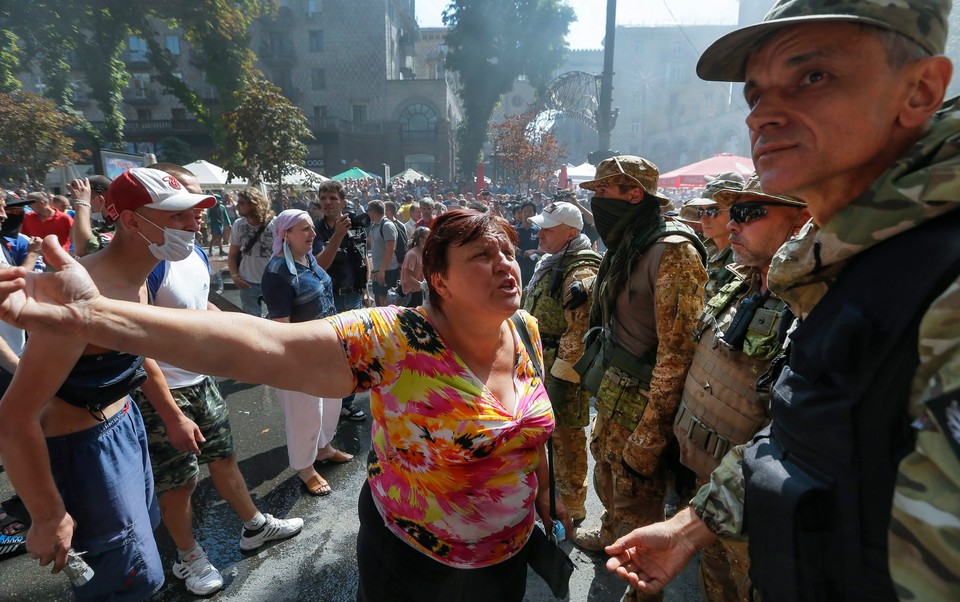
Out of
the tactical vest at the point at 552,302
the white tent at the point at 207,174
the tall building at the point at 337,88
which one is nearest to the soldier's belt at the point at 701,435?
the tactical vest at the point at 552,302

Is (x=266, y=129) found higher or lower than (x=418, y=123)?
lower

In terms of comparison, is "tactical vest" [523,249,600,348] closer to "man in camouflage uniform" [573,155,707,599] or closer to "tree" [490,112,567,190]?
"man in camouflage uniform" [573,155,707,599]

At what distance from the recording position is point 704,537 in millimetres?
1434

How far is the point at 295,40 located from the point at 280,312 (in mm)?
43011

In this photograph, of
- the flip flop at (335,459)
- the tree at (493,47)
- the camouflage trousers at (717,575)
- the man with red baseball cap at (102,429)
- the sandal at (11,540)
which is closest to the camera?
the man with red baseball cap at (102,429)

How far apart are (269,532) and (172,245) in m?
1.96

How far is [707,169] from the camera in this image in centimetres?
1659

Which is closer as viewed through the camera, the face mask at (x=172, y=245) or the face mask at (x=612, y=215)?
the face mask at (x=172, y=245)

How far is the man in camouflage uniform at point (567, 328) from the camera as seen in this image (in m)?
3.36

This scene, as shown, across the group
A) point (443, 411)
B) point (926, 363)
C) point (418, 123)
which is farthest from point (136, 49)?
point (926, 363)

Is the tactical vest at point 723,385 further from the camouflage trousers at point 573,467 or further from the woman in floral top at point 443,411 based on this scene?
the camouflage trousers at point 573,467

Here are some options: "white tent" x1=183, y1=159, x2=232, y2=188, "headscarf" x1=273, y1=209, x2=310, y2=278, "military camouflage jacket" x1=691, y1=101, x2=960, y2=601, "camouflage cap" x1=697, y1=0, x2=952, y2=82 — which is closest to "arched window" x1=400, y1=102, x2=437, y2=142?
"white tent" x1=183, y1=159, x2=232, y2=188

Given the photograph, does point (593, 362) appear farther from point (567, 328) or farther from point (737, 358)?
point (737, 358)

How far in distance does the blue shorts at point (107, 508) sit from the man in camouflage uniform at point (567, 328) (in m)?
2.28
